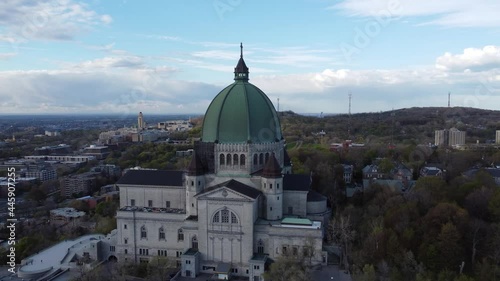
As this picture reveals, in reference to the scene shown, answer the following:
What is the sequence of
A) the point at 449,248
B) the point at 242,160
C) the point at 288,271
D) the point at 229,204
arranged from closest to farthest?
the point at 288,271 → the point at 449,248 → the point at 229,204 → the point at 242,160

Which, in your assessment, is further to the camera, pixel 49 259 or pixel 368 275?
pixel 49 259

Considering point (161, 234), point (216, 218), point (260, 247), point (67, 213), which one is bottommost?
point (67, 213)

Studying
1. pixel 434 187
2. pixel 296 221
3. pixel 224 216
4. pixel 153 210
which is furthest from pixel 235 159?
pixel 434 187

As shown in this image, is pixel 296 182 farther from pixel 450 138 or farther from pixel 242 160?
pixel 450 138

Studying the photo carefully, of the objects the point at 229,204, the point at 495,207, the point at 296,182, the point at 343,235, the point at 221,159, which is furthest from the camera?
the point at 296,182

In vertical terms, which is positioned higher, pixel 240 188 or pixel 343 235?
pixel 240 188

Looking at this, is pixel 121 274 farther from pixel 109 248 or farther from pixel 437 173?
pixel 437 173

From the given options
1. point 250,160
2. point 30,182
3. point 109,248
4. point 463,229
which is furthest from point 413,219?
point 30,182
